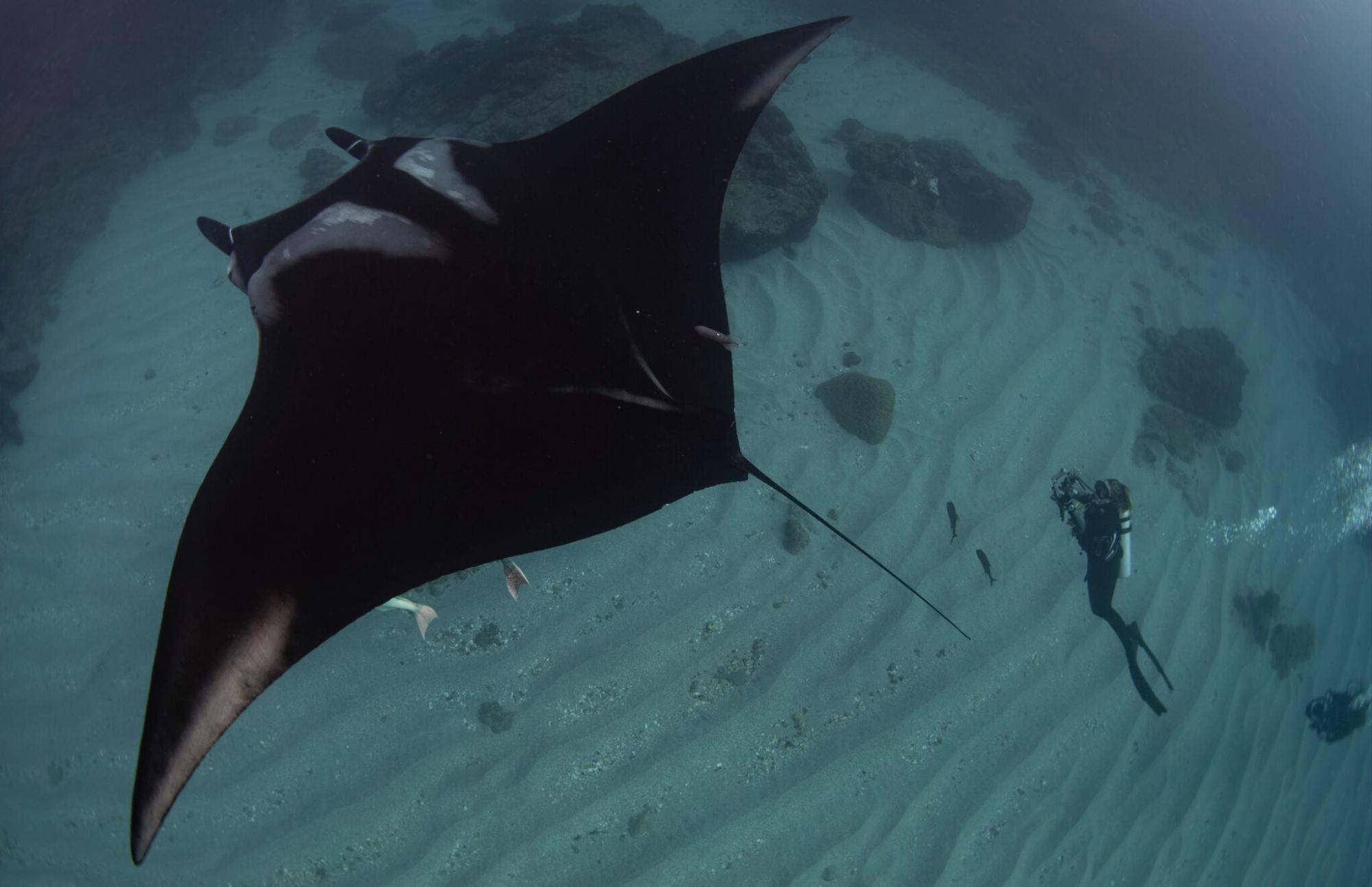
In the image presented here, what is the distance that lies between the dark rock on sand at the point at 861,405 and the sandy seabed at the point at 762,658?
13 cm

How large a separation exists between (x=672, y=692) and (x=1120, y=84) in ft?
68.1

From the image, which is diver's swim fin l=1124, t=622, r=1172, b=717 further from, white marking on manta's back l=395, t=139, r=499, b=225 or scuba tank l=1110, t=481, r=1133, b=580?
white marking on manta's back l=395, t=139, r=499, b=225

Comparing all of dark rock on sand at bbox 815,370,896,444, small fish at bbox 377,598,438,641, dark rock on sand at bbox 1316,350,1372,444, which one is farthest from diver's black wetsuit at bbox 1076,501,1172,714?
dark rock on sand at bbox 1316,350,1372,444

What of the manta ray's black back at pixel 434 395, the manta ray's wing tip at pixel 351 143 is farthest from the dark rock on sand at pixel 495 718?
the manta ray's wing tip at pixel 351 143

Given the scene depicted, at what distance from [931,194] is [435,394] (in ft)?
31.7

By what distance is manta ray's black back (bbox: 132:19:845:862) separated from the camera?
4.53 feet

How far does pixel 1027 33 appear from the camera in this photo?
1675 centimetres

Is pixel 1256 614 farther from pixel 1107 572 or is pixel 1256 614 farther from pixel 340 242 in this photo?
pixel 340 242

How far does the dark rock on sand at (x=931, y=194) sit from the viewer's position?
29.3 feet

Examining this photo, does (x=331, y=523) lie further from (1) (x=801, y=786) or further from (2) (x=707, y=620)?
(1) (x=801, y=786)

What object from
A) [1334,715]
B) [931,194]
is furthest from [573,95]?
[1334,715]

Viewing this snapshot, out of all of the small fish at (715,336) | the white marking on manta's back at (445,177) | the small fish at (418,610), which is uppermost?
the white marking on manta's back at (445,177)

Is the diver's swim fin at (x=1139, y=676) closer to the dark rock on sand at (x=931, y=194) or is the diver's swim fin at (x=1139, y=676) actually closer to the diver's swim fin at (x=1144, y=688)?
the diver's swim fin at (x=1144, y=688)

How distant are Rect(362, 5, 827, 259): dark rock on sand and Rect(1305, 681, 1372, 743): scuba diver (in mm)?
8722
